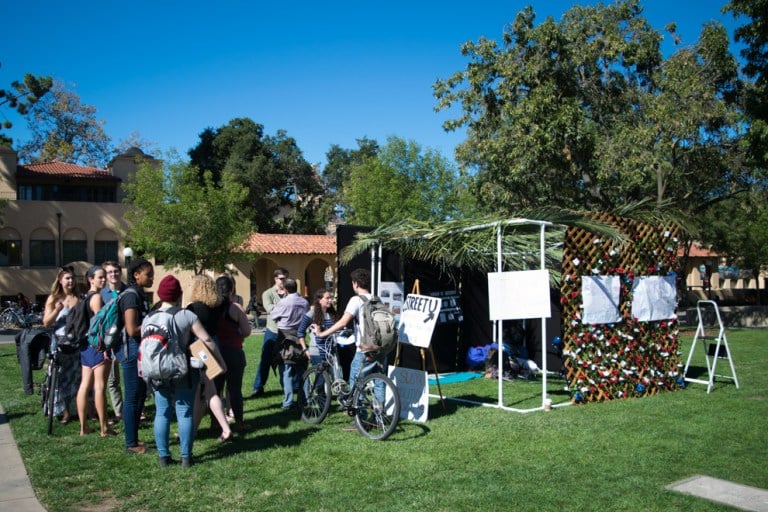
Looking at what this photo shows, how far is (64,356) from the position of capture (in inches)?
293

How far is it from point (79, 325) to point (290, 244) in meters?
31.4

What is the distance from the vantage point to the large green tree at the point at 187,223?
3069 cm

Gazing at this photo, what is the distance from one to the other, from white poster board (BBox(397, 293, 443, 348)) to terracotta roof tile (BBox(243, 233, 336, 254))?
29.0m

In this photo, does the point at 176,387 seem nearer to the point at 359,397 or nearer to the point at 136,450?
the point at 136,450

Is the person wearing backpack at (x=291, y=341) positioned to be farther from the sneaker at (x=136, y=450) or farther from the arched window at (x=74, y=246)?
the arched window at (x=74, y=246)

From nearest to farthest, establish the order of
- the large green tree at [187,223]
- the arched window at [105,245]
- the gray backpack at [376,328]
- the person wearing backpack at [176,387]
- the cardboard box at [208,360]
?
the person wearing backpack at [176,387]
the cardboard box at [208,360]
the gray backpack at [376,328]
the large green tree at [187,223]
the arched window at [105,245]

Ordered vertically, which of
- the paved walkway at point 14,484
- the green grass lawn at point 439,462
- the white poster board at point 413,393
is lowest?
the green grass lawn at point 439,462

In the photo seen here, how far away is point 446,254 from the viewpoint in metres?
9.98

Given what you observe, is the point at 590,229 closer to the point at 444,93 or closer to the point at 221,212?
the point at 444,93

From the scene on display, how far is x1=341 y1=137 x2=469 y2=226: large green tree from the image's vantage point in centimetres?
3688

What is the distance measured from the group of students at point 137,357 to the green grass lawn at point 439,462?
295mm

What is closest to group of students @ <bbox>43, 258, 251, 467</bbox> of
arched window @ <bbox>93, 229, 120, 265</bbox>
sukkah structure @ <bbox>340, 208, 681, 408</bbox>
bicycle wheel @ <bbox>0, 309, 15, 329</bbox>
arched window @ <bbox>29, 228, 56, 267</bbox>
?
sukkah structure @ <bbox>340, 208, 681, 408</bbox>

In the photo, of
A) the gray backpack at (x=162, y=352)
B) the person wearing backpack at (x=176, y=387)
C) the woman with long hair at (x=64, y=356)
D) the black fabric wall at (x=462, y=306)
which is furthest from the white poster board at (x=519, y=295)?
the woman with long hair at (x=64, y=356)

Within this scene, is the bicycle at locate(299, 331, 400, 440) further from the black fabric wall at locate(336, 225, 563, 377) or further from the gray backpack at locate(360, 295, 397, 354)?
the black fabric wall at locate(336, 225, 563, 377)
